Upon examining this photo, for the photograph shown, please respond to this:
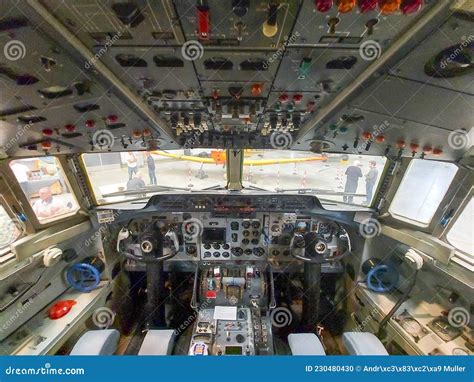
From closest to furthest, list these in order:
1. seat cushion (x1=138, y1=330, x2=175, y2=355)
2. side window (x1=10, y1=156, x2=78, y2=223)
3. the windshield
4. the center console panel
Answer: seat cushion (x1=138, y1=330, x2=175, y2=355)
the center console panel
side window (x1=10, y1=156, x2=78, y2=223)
the windshield

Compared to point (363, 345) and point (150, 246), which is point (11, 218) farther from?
point (363, 345)

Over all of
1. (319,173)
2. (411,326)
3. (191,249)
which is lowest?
(411,326)

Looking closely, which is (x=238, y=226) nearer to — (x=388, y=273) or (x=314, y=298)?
(x=314, y=298)

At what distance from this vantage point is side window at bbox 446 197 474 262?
2.32 meters

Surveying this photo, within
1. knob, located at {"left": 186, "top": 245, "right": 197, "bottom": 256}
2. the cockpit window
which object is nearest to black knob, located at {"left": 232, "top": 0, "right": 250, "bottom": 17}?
the cockpit window

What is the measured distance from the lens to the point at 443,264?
2338 millimetres

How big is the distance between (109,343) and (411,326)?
2639mm

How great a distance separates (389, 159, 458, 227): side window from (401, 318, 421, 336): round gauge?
3.25ft

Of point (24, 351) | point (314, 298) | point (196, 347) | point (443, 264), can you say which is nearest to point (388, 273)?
point (443, 264)

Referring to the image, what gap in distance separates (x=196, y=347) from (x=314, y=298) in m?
1.57

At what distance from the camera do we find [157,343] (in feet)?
6.69

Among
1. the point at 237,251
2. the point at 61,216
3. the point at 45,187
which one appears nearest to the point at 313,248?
the point at 237,251

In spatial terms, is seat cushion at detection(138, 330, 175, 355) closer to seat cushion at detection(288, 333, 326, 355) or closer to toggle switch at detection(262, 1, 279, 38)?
seat cushion at detection(288, 333, 326, 355)

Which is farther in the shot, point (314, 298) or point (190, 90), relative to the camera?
point (314, 298)
